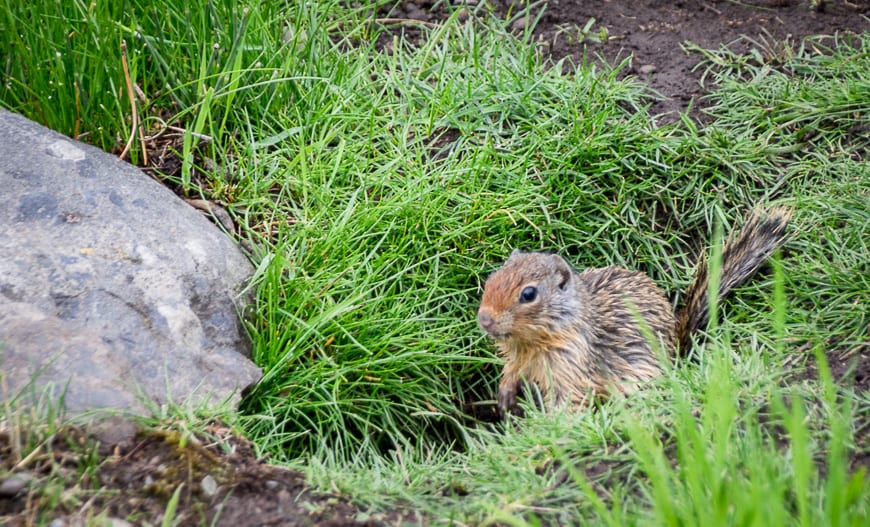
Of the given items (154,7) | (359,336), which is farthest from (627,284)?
(154,7)

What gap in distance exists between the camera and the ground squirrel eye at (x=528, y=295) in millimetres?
4004

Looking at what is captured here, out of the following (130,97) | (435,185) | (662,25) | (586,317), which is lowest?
(586,317)

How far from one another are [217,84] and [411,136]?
986mm

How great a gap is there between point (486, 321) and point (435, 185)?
83 cm

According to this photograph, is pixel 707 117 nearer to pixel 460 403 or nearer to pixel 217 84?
pixel 460 403

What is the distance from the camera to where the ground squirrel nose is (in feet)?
12.9

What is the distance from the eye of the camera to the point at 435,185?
4.49 m

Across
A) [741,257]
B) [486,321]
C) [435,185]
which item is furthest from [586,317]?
[435,185]

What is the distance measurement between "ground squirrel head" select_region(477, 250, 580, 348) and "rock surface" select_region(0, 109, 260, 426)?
0.97 meters

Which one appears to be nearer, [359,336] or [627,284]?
[359,336]

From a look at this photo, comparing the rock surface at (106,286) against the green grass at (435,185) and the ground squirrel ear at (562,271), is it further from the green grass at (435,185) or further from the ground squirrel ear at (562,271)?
the ground squirrel ear at (562,271)

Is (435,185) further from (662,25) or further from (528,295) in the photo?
(662,25)

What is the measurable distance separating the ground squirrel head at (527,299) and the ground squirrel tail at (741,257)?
55 centimetres

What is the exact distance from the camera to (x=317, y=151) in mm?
4605
